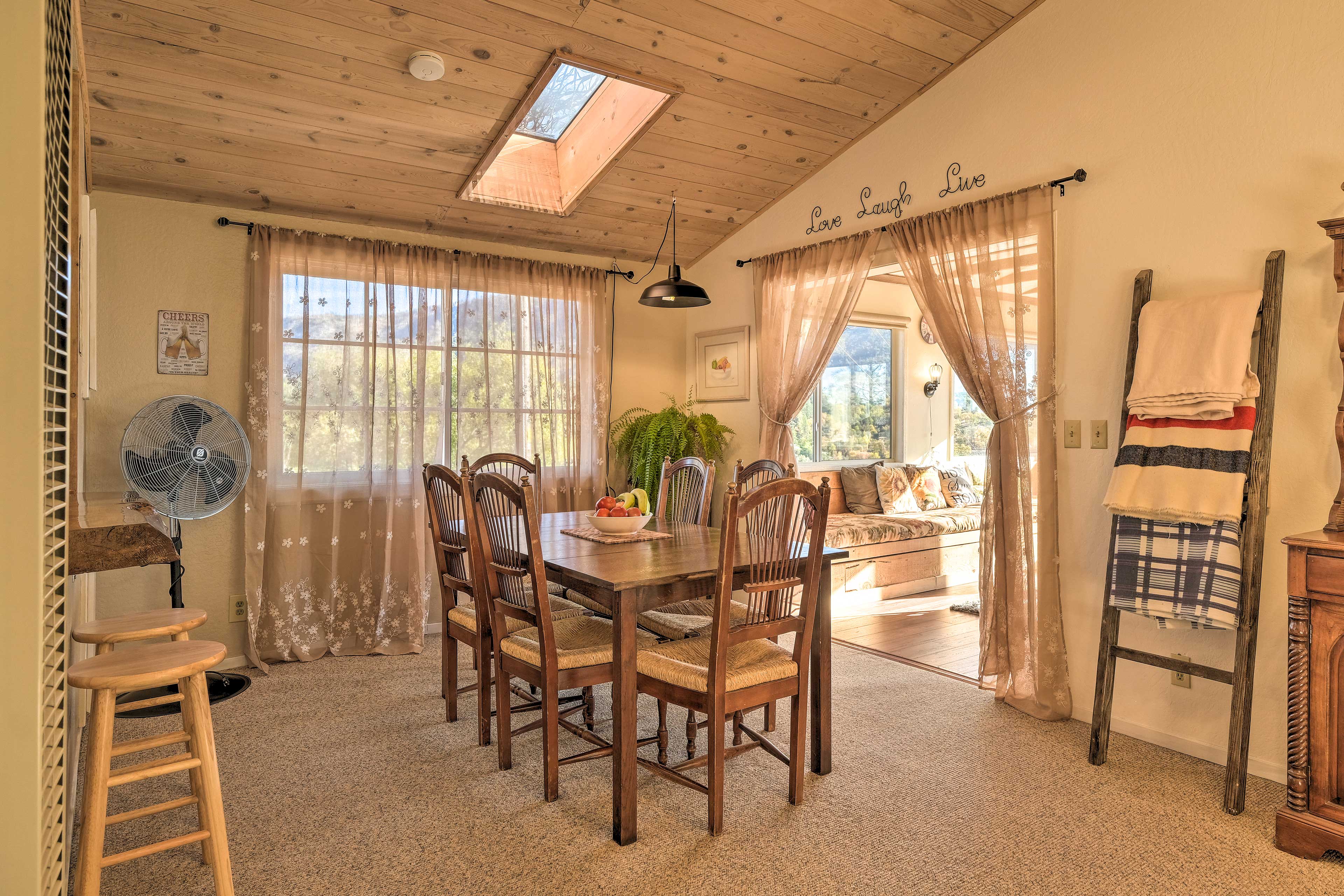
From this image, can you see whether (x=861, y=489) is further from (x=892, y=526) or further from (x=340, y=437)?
(x=340, y=437)

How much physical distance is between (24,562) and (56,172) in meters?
0.76

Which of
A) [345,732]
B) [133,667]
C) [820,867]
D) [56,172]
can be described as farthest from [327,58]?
[820,867]

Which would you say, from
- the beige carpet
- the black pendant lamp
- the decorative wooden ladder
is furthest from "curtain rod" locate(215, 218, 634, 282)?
the decorative wooden ladder

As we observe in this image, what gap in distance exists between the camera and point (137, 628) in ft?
7.06

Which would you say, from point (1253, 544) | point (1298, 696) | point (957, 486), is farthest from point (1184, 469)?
point (957, 486)

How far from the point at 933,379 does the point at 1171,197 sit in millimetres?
4013

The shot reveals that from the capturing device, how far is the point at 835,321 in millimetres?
4320

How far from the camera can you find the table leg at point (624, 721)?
2250 mm

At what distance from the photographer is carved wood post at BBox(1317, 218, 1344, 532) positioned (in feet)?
7.56

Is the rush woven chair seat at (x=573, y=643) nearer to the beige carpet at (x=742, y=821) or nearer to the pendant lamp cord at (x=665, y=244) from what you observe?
the beige carpet at (x=742, y=821)

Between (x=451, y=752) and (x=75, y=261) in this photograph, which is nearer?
(x=75, y=261)

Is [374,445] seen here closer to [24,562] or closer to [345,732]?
[345,732]

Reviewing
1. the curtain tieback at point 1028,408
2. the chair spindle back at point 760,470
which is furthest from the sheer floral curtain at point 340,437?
the curtain tieback at point 1028,408

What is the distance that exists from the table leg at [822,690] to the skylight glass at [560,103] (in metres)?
2.45
